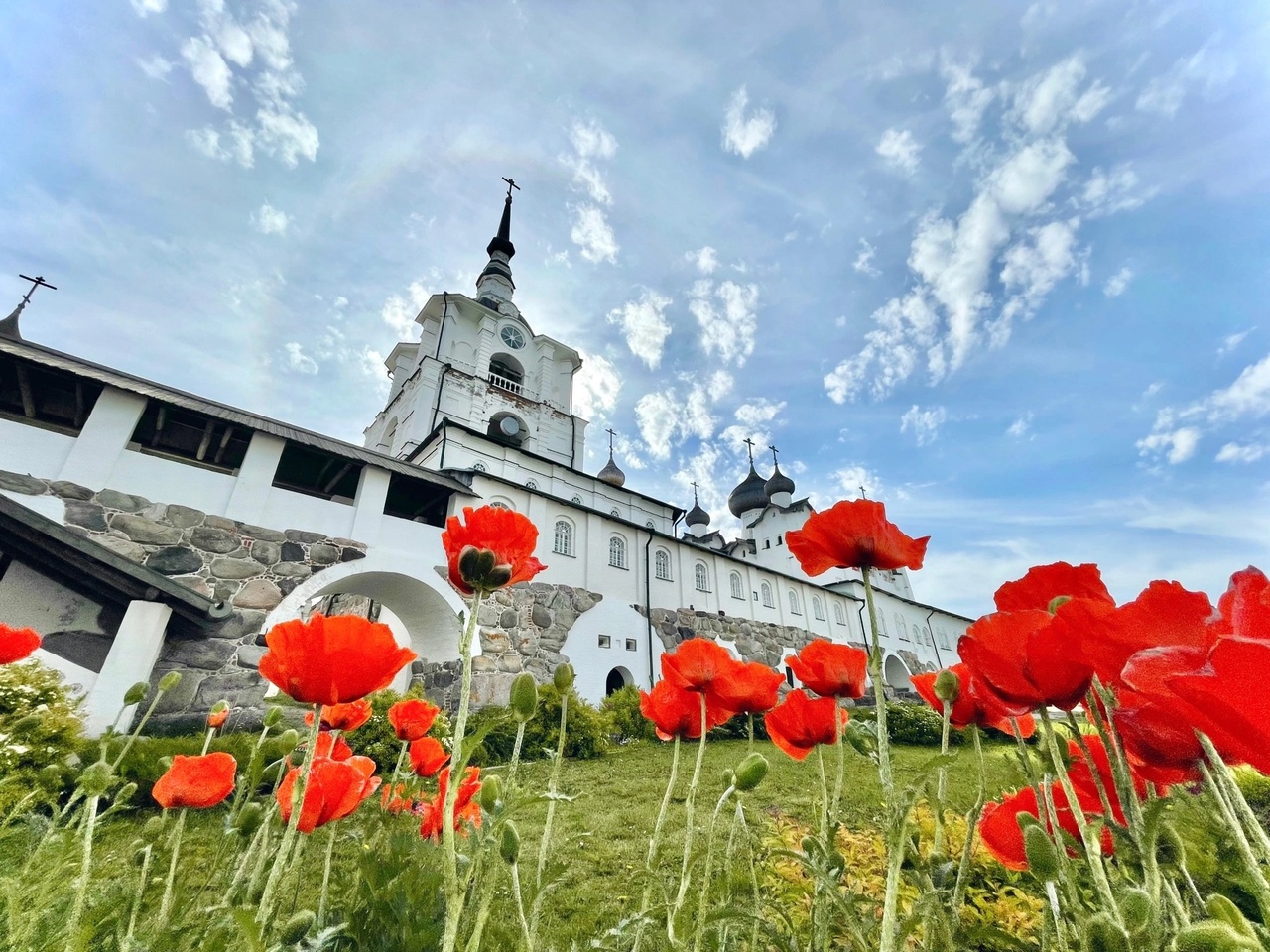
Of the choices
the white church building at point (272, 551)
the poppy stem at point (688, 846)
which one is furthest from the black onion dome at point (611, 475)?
the poppy stem at point (688, 846)

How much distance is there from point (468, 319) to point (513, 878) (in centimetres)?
2092

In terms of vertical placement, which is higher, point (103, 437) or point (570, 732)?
point (103, 437)

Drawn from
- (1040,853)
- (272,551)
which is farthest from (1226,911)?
(272,551)

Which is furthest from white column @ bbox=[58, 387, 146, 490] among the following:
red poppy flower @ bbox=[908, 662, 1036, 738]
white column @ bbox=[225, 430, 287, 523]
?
red poppy flower @ bbox=[908, 662, 1036, 738]

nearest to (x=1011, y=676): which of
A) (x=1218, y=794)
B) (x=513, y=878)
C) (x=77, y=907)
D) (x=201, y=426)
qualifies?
(x=1218, y=794)

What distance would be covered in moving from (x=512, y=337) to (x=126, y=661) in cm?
1701

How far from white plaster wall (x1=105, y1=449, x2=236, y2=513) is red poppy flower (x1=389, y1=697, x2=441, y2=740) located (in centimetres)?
781

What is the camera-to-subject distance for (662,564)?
552 inches

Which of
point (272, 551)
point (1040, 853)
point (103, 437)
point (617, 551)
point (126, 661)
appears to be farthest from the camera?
point (617, 551)

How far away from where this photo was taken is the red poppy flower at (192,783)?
1242mm

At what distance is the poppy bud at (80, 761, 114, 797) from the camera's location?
1.07 meters

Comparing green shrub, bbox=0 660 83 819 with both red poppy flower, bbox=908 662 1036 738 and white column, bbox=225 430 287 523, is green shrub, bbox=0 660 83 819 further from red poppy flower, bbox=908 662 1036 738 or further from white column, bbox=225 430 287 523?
red poppy flower, bbox=908 662 1036 738

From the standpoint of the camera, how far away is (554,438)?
18.9 metres

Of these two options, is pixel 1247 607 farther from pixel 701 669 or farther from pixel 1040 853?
pixel 701 669
